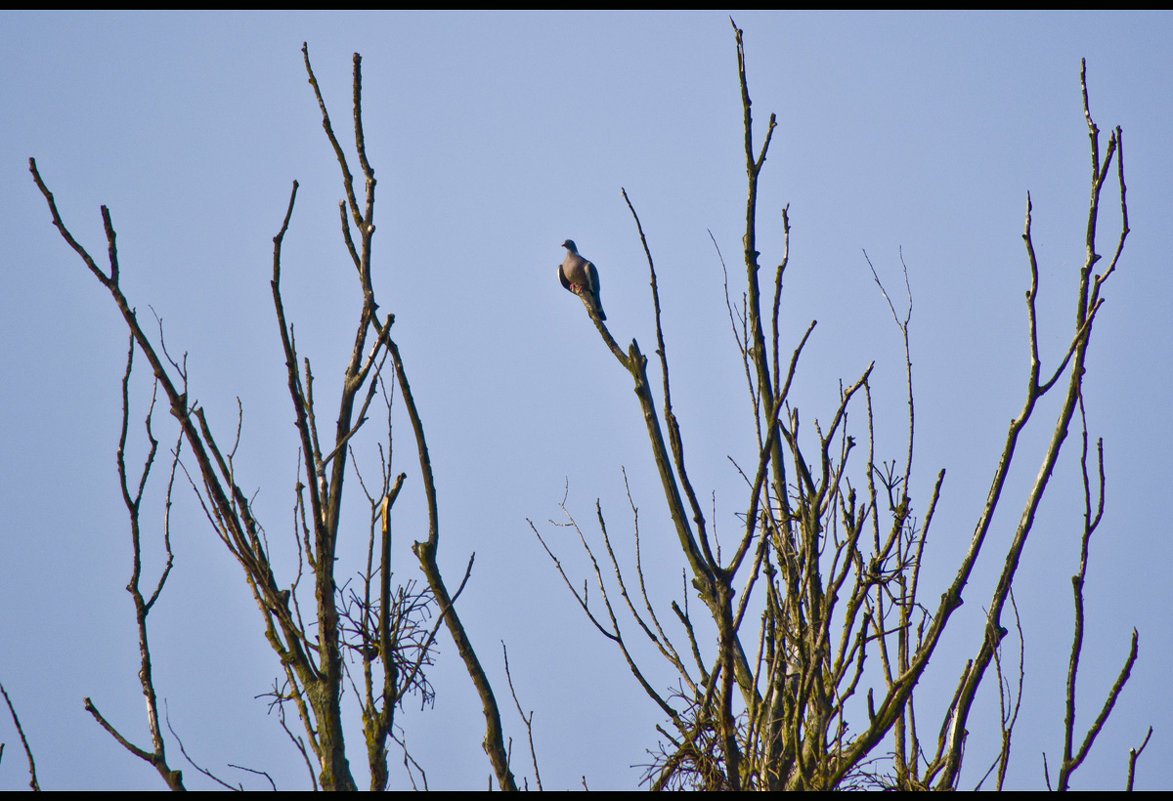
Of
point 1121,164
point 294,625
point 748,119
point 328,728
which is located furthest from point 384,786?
point 1121,164

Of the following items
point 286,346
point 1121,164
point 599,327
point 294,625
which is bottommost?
point 294,625

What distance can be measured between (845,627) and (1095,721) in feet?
1.88

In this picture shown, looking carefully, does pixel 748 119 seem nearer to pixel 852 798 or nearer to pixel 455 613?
pixel 455 613

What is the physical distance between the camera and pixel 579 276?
Result: 10.2m

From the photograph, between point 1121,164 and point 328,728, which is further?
point 1121,164

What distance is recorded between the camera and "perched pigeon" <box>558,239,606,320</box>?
1013 cm

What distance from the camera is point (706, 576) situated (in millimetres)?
2715

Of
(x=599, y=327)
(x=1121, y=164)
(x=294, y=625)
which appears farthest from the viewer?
(x=599, y=327)

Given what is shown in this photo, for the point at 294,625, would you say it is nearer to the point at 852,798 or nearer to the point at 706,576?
the point at 706,576

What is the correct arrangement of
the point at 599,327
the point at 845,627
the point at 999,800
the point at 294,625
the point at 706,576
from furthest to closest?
the point at 599,327 → the point at 706,576 → the point at 845,627 → the point at 294,625 → the point at 999,800

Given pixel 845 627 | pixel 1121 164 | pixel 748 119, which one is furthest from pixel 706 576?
pixel 1121 164

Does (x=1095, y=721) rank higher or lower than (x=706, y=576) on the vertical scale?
lower

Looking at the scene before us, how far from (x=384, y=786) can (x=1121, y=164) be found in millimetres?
2295

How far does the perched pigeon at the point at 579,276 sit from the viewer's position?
33.2ft
